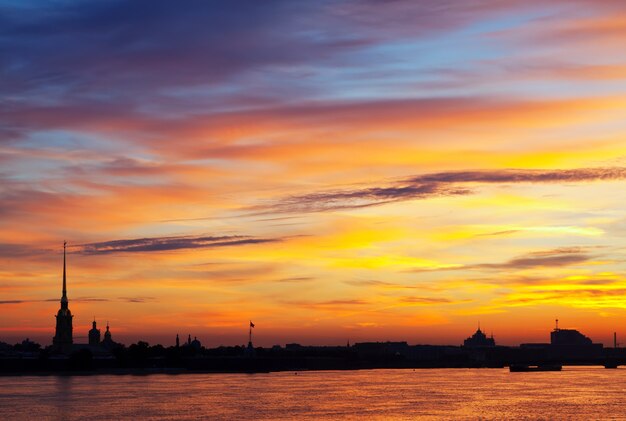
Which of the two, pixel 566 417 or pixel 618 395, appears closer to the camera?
pixel 566 417

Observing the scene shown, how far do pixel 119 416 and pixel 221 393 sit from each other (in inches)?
1923

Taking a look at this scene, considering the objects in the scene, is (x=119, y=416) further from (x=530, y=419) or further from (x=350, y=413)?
(x=530, y=419)

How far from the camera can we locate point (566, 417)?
104 metres

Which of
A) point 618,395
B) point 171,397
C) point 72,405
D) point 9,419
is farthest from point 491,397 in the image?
point 9,419

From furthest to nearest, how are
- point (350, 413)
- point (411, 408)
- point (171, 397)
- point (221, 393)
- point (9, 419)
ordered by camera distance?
point (221, 393), point (171, 397), point (411, 408), point (350, 413), point (9, 419)

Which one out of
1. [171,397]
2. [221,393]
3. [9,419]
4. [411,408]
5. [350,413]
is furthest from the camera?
[221,393]

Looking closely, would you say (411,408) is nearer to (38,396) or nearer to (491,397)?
(491,397)

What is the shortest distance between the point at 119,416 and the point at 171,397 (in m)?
34.9

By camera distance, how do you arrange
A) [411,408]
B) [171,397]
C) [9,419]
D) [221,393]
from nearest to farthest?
[9,419] → [411,408] → [171,397] → [221,393]

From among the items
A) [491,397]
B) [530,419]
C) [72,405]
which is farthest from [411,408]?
[72,405]

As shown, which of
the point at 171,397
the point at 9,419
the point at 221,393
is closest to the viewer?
the point at 9,419

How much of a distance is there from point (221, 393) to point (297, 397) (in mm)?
15109

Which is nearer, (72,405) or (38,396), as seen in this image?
(72,405)

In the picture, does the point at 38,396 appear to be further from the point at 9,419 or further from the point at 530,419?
the point at 530,419
